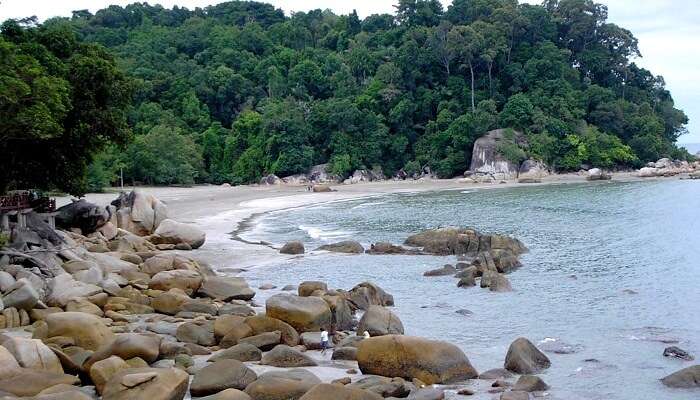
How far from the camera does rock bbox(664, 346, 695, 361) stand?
Result: 14031 millimetres

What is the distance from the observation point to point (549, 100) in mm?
84125

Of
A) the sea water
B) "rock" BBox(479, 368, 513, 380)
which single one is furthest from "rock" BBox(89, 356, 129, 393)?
the sea water

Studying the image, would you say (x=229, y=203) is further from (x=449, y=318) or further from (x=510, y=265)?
(x=449, y=318)

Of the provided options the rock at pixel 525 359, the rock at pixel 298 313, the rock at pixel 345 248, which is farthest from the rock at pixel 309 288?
the rock at pixel 345 248

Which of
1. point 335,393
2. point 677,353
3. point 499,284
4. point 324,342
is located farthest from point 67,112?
point 677,353

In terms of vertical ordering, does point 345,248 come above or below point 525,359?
above

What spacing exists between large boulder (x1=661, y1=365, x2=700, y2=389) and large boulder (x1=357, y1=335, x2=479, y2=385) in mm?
3619

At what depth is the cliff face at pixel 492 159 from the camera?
79.6m

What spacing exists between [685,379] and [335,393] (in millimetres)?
6887

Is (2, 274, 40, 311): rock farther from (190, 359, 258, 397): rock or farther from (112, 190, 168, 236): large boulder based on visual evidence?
(112, 190, 168, 236): large boulder

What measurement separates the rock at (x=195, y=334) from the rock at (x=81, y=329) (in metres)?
1.53

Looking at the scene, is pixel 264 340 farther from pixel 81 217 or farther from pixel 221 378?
pixel 81 217

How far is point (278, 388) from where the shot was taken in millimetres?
10164

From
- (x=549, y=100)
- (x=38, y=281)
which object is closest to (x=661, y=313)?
(x=38, y=281)
